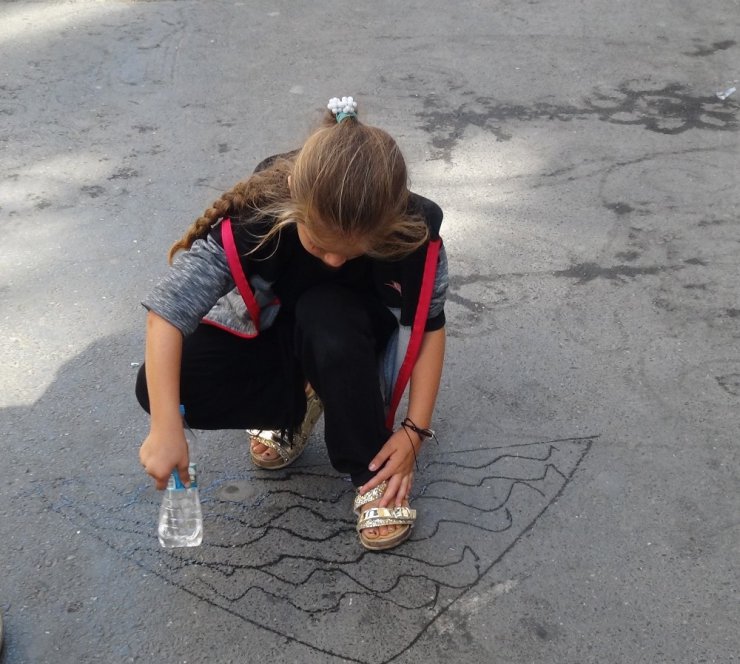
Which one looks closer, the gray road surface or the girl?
the girl

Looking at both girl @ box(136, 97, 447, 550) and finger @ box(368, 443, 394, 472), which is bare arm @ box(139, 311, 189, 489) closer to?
girl @ box(136, 97, 447, 550)

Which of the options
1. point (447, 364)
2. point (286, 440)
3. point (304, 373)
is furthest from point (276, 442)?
point (447, 364)

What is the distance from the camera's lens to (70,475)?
2170mm

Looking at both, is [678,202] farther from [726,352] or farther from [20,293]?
[20,293]

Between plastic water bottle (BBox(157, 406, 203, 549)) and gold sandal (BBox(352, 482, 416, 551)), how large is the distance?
377 millimetres

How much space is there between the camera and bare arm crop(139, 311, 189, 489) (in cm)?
Result: 175

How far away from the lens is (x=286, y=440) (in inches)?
85.9

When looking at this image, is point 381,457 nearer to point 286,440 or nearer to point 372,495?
point 372,495

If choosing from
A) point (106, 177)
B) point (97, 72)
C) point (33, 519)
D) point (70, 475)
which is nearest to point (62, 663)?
point (33, 519)

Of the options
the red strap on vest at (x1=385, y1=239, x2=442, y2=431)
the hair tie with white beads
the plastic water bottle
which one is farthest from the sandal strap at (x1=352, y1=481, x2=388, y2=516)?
the hair tie with white beads

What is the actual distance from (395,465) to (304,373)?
0.98 feet

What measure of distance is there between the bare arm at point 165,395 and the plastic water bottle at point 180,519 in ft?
0.69

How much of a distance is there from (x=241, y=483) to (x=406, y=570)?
0.50 metres

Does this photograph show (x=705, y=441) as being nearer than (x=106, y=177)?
Yes
